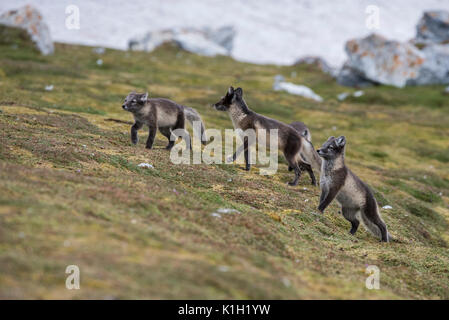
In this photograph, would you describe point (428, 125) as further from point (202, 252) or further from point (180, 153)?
point (202, 252)

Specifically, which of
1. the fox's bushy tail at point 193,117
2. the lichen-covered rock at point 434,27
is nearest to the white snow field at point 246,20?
the lichen-covered rock at point 434,27

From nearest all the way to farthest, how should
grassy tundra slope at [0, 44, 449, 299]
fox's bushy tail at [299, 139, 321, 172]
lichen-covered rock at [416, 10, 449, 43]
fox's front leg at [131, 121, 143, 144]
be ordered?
grassy tundra slope at [0, 44, 449, 299] → fox's bushy tail at [299, 139, 321, 172] → fox's front leg at [131, 121, 143, 144] → lichen-covered rock at [416, 10, 449, 43]

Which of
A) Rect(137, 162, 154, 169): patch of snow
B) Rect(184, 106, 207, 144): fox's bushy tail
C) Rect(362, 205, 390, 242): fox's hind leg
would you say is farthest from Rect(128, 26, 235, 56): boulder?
Rect(362, 205, 390, 242): fox's hind leg

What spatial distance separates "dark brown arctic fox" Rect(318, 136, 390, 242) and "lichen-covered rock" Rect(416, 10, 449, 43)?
65.8 metres

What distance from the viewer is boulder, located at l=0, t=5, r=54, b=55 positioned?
1967 inches

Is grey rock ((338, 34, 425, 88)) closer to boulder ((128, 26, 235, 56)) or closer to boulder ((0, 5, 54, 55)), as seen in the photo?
boulder ((128, 26, 235, 56))

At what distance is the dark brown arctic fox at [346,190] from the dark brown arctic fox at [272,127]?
3.30 meters

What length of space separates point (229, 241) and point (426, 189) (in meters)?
17.7

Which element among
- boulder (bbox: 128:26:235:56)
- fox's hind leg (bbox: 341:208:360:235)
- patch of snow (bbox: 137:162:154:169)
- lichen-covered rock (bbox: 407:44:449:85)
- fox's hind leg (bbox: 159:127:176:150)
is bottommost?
fox's hind leg (bbox: 341:208:360:235)

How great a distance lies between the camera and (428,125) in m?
43.5

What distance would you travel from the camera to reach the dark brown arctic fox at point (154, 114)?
1766 centimetres

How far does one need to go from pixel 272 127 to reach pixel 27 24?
138 feet
